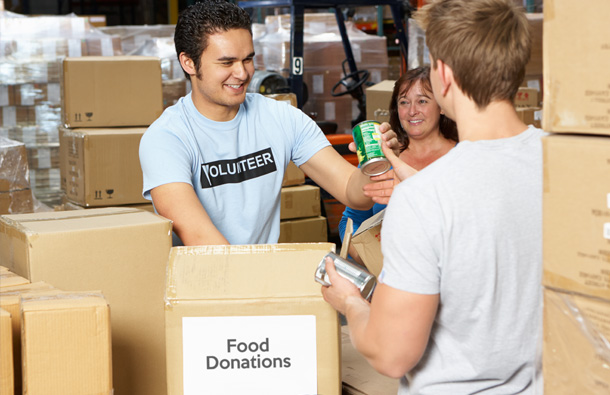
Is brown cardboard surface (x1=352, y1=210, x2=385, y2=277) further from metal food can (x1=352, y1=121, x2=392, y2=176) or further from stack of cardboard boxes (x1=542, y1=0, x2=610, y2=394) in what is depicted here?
stack of cardboard boxes (x1=542, y1=0, x2=610, y2=394)

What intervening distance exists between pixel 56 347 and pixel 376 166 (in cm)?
90

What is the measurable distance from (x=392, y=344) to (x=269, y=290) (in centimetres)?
35

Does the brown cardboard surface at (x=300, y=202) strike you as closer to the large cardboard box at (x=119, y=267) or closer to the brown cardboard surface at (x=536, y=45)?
the brown cardboard surface at (x=536, y=45)

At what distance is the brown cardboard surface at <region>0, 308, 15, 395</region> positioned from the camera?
1.44 m

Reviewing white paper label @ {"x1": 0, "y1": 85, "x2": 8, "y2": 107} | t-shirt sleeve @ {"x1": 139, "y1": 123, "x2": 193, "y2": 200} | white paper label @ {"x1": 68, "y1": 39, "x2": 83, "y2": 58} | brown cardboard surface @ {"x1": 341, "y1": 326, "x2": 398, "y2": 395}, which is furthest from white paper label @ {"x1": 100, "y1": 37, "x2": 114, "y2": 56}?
brown cardboard surface @ {"x1": 341, "y1": 326, "x2": 398, "y2": 395}

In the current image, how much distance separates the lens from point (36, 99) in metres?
6.09

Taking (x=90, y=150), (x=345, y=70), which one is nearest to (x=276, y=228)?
(x=90, y=150)

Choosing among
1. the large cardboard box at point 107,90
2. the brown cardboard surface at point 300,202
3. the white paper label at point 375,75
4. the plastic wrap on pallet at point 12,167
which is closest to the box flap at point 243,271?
the large cardboard box at point 107,90

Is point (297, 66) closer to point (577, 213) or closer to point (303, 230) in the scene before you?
point (303, 230)

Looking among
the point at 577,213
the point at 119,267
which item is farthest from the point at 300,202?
the point at 577,213

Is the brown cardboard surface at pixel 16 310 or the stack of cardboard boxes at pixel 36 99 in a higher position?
the stack of cardboard boxes at pixel 36 99

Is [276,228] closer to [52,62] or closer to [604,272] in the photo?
[604,272]

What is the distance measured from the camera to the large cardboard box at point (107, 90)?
13.7 feet

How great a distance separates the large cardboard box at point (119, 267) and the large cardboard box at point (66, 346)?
0.94 feet
